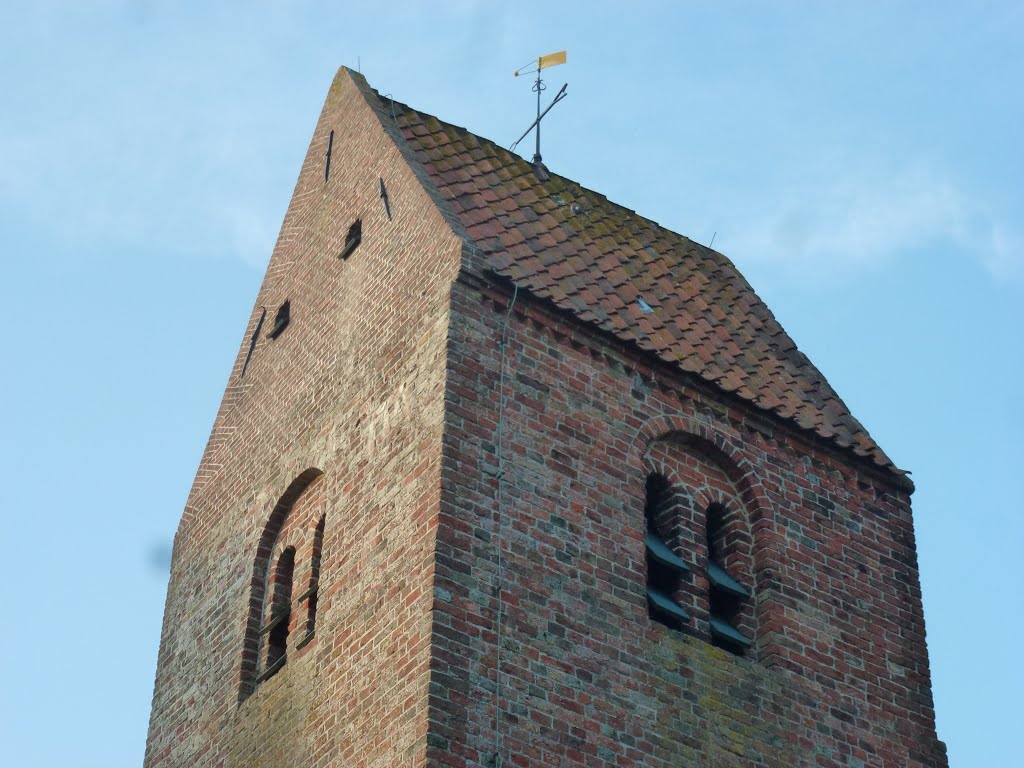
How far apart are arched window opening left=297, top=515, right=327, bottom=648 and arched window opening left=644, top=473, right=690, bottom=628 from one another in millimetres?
2820

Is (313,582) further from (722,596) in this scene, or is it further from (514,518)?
(722,596)

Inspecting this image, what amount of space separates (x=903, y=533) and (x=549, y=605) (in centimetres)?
466

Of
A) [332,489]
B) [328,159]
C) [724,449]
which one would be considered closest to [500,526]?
[332,489]

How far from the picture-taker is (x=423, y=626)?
1473cm

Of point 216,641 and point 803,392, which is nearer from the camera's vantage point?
point 216,641

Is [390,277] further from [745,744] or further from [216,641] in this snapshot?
[745,744]

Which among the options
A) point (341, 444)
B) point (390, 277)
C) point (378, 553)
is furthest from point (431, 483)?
point (390, 277)

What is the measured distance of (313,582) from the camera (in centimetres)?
1722

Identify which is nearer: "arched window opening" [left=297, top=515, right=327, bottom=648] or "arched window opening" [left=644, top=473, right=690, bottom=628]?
"arched window opening" [left=644, top=473, right=690, bottom=628]

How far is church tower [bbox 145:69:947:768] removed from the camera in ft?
49.7

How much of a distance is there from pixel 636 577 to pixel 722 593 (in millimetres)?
1266

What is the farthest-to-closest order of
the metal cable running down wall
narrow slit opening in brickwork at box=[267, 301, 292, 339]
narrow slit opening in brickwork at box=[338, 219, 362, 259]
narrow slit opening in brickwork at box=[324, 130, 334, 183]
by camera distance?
narrow slit opening in brickwork at box=[324, 130, 334, 183]
narrow slit opening in brickwork at box=[267, 301, 292, 339]
narrow slit opening in brickwork at box=[338, 219, 362, 259]
the metal cable running down wall

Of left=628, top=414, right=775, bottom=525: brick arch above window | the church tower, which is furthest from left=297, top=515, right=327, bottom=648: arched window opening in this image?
left=628, top=414, right=775, bottom=525: brick arch above window

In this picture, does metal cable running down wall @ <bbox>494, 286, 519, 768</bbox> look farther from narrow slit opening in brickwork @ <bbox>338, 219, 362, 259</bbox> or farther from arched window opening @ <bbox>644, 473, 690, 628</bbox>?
narrow slit opening in brickwork @ <bbox>338, 219, 362, 259</bbox>
